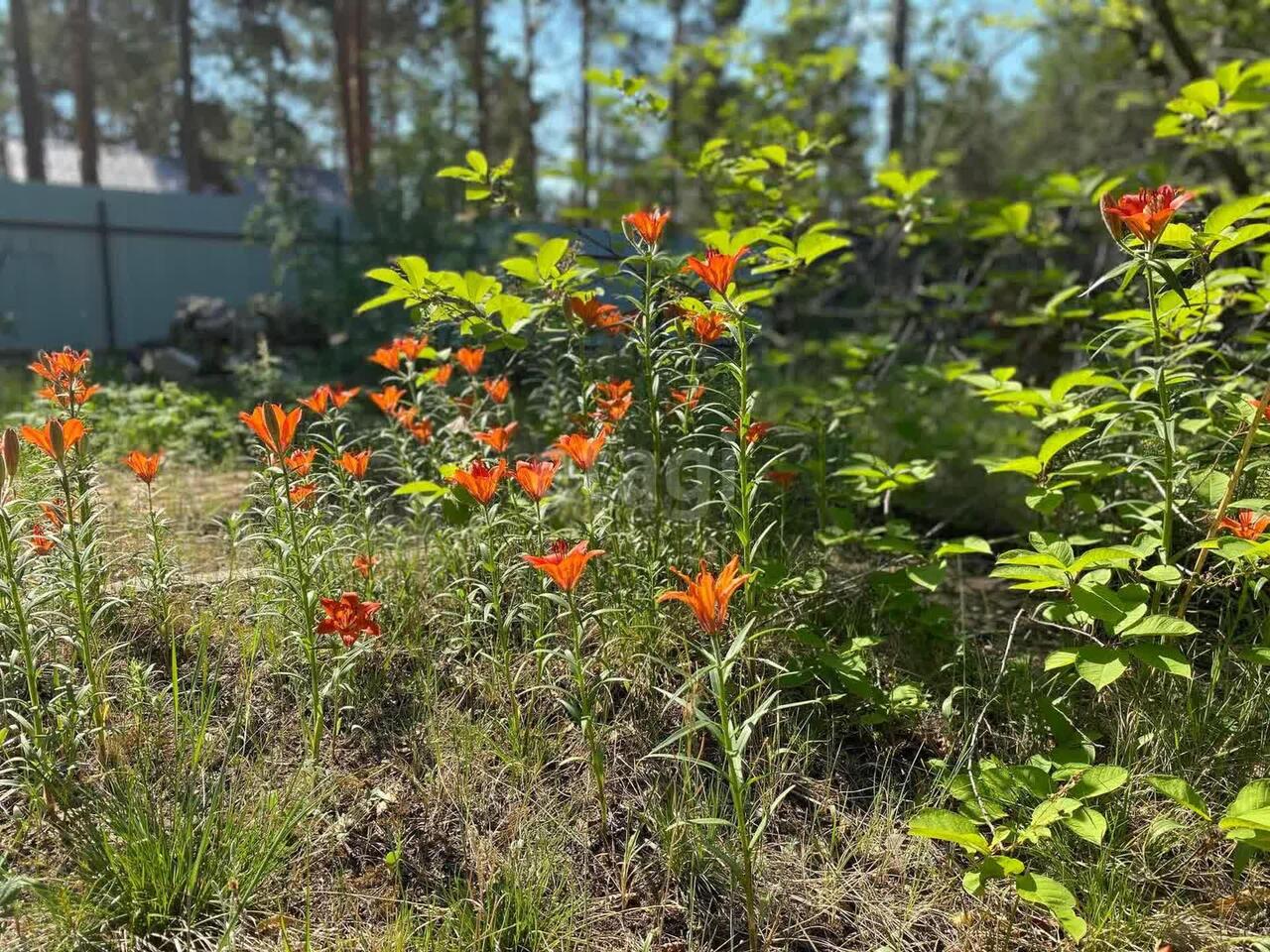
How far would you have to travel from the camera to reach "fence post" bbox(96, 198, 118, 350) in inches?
413

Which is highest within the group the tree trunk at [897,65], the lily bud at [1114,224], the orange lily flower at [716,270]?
the tree trunk at [897,65]

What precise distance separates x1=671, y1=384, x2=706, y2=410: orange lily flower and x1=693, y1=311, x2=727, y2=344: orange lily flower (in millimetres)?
127

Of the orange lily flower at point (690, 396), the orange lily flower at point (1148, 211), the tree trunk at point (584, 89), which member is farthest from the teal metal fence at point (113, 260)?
the orange lily flower at point (1148, 211)

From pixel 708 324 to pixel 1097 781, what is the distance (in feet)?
4.07

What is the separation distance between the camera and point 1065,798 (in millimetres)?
1480

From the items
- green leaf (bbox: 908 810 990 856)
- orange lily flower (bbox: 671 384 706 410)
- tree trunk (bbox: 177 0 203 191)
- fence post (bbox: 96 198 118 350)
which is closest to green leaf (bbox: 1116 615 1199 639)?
green leaf (bbox: 908 810 990 856)

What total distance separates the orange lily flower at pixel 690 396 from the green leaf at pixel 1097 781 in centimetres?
113

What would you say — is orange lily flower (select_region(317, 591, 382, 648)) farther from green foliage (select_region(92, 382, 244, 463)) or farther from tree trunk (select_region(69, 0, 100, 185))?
tree trunk (select_region(69, 0, 100, 185))

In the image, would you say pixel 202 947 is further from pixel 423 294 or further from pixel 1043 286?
pixel 1043 286

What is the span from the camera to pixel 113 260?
1062 centimetres

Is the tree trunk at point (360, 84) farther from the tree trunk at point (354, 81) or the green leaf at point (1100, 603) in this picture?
the green leaf at point (1100, 603)

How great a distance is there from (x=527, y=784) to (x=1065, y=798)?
3.55 feet

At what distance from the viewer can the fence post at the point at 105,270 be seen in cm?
1050

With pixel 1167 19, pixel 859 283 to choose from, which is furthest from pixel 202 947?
pixel 859 283
